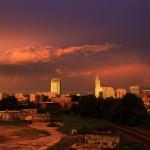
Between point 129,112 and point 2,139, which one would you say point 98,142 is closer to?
point 2,139

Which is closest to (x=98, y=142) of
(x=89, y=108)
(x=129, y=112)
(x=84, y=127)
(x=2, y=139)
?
(x=2, y=139)

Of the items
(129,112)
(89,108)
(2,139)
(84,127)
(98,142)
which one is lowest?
(2,139)

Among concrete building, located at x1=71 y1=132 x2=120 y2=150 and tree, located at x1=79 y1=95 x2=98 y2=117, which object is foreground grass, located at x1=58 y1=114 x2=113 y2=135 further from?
tree, located at x1=79 y1=95 x2=98 y2=117

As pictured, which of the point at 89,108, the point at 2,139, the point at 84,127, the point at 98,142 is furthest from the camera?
the point at 89,108

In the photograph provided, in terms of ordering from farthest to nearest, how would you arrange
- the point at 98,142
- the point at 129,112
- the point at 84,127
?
1. the point at 129,112
2. the point at 84,127
3. the point at 98,142

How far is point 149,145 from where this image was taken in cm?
5784

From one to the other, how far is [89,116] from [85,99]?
7.47 meters

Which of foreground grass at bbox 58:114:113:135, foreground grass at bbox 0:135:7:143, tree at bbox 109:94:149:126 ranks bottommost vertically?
foreground grass at bbox 0:135:7:143

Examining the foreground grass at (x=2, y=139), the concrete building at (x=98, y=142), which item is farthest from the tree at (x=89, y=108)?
the concrete building at (x=98, y=142)

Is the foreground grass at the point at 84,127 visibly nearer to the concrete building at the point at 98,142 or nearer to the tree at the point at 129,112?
the tree at the point at 129,112

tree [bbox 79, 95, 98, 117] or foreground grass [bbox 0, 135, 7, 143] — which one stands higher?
tree [bbox 79, 95, 98, 117]

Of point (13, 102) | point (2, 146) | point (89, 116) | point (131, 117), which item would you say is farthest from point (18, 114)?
point (2, 146)

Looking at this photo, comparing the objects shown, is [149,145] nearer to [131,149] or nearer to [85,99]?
[131,149]

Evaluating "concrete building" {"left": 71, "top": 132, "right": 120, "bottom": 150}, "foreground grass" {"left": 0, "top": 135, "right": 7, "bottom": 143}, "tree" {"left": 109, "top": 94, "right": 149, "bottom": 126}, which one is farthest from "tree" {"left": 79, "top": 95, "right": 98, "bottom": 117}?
"concrete building" {"left": 71, "top": 132, "right": 120, "bottom": 150}
